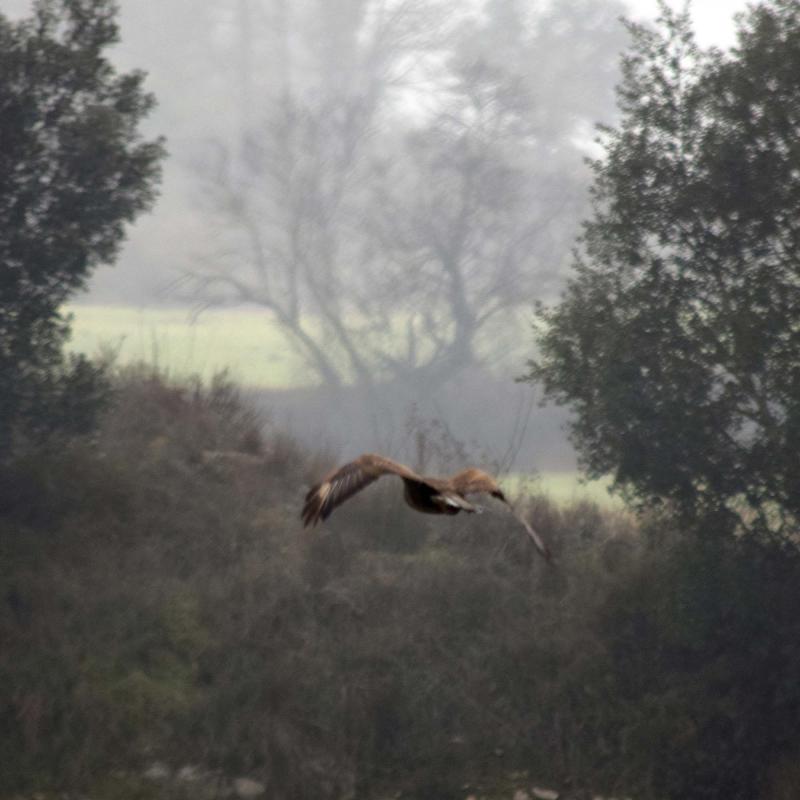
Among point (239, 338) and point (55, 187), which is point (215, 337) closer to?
point (239, 338)

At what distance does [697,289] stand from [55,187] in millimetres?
7304

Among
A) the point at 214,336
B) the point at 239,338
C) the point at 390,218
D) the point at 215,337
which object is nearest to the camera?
the point at 214,336

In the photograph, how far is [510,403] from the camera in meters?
53.2

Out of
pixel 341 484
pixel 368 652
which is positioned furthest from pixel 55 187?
pixel 341 484

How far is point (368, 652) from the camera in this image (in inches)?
574

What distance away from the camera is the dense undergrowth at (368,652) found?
42.9 feet

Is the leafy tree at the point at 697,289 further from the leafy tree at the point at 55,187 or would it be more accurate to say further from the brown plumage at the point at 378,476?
the brown plumage at the point at 378,476

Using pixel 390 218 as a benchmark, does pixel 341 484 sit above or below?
below

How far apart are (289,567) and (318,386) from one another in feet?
120

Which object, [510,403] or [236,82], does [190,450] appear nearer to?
[510,403]

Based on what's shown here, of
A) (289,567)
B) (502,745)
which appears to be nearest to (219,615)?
(289,567)

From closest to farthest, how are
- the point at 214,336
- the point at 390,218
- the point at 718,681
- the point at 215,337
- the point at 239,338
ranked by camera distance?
the point at 718,681
the point at 214,336
the point at 215,337
the point at 239,338
the point at 390,218

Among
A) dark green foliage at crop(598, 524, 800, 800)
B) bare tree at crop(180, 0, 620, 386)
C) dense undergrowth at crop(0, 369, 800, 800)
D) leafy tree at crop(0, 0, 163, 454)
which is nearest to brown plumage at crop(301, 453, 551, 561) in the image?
dense undergrowth at crop(0, 369, 800, 800)

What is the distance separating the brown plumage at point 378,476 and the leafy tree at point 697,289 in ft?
25.9
